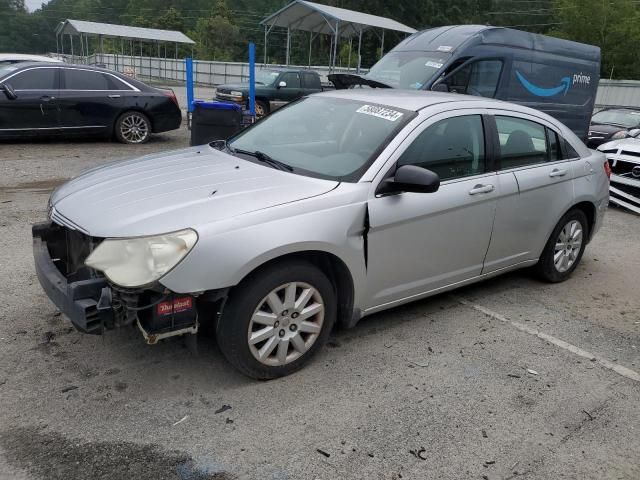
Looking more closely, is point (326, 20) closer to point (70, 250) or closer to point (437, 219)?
point (437, 219)

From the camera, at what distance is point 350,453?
272cm

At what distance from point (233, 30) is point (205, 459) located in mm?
68080

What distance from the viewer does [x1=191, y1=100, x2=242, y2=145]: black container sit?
29.7 ft

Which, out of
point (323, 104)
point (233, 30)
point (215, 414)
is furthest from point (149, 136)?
point (233, 30)

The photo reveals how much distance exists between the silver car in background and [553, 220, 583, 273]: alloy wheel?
5.6 inches

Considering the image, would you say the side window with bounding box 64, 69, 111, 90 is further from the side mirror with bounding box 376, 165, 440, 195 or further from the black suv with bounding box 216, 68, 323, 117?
the side mirror with bounding box 376, 165, 440, 195

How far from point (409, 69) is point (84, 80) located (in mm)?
5925

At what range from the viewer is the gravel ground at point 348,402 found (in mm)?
2645

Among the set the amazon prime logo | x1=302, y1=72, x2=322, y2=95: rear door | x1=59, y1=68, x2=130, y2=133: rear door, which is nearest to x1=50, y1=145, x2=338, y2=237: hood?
x1=59, y1=68, x2=130, y2=133: rear door

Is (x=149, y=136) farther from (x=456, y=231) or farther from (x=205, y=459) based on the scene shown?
(x=205, y=459)

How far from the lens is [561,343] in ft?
13.0

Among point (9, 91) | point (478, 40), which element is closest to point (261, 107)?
point (478, 40)

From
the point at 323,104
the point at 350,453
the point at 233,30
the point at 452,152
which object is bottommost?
the point at 350,453

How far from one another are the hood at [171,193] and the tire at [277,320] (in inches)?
15.7
